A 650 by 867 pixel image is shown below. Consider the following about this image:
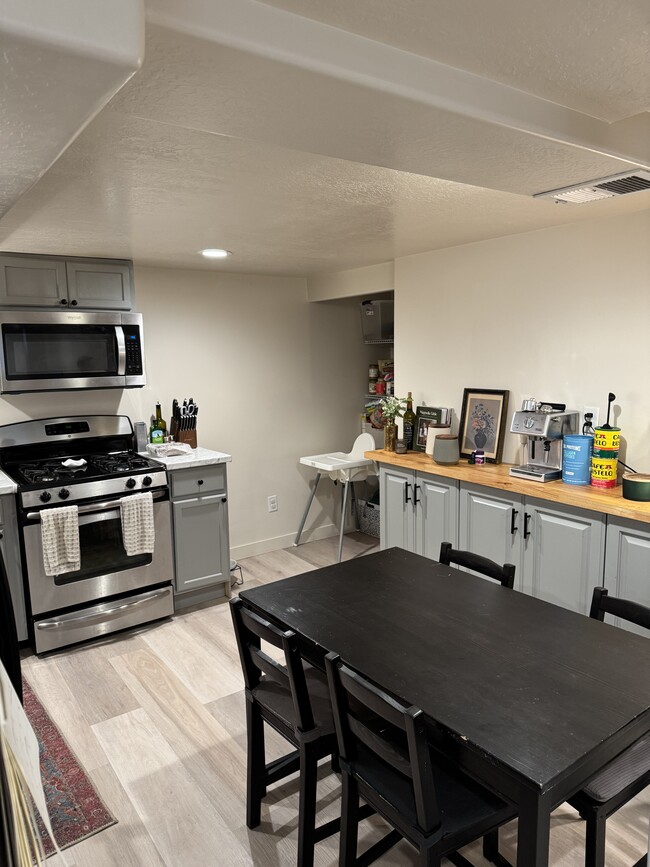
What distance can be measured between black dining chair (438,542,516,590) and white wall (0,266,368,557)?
249 cm

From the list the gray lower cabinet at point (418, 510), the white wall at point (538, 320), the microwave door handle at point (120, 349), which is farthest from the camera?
the microwave door handle at point (120, 349)

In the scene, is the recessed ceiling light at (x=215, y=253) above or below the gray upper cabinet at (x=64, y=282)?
above

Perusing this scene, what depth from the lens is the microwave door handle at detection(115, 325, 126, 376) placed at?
366cm

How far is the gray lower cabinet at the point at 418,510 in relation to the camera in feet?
11.6

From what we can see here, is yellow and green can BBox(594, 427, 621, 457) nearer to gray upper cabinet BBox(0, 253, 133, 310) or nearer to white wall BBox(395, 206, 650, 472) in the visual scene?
white wall BBox(395, 206, 650, 472)

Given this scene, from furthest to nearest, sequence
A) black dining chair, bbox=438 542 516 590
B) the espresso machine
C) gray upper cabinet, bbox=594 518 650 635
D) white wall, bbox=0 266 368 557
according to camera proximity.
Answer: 1. white wall, bbox=0 266 368 557
2. the espresso machine
3. gray upper cabinet, bbox=594 518 650 635
4. black dining chair, bbox=438 542 516 590

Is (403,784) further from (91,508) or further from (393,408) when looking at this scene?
(393,408)

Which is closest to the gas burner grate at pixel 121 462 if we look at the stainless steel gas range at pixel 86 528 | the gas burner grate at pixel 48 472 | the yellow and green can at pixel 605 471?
the stainless steel gas range at pixel 86 528

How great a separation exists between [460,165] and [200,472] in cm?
257

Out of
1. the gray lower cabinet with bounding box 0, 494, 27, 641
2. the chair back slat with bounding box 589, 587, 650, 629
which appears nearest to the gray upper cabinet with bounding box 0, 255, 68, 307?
the gray lower cabinet with bounding box 0, 494, 27, 641

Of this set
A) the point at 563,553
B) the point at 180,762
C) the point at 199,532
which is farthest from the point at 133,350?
the point at 563,553

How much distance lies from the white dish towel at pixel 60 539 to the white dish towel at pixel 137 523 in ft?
0.89

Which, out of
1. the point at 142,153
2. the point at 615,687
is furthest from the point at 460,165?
the point at 615,687

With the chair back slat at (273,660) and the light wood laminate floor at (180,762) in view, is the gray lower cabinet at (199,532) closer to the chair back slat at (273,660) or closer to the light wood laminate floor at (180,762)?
the light wood laminate floor at (180,762)
